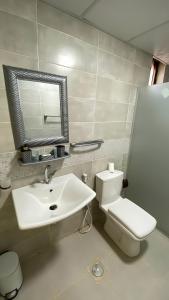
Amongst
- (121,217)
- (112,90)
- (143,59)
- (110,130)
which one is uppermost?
(143,59)

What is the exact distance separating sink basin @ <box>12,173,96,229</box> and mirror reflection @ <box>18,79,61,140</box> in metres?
0.44

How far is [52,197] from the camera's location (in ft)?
4.19

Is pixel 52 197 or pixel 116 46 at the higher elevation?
pixel 116 46

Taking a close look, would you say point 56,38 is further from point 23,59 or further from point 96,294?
point 96,294

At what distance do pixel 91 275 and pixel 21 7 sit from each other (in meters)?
2.20

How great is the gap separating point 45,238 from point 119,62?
2.03 meters

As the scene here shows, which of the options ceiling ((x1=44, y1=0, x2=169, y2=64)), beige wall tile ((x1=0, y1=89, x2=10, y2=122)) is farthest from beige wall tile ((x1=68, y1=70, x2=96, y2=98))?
beige wall tile ((x1=0, y1=89, x2=10, y2=122))

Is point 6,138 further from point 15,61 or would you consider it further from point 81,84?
point 81,84

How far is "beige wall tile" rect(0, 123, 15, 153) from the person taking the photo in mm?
1056

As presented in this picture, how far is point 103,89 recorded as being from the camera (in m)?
1.48

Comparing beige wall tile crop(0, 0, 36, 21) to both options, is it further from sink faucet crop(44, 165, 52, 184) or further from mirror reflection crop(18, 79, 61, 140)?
sink faucet crop(44, 165, 52, 184)

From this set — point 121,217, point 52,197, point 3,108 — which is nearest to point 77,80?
point 3,108

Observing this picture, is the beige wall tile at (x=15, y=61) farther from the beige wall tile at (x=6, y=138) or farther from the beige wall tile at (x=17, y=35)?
the beige wall tile at (x=6, y=138)

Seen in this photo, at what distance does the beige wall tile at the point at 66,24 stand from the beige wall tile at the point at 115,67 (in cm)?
16
